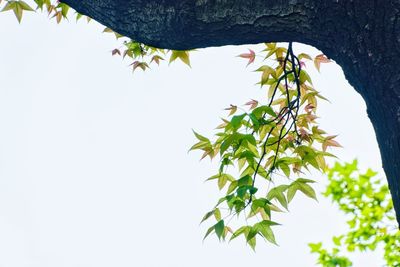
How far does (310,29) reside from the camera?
1502mm

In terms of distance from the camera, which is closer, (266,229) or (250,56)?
(266,229)

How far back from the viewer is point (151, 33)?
5.50 ft

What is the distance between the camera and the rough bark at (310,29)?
1379 mm

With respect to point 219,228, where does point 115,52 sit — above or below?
above

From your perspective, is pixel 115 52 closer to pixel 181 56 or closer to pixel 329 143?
pixel 181 56

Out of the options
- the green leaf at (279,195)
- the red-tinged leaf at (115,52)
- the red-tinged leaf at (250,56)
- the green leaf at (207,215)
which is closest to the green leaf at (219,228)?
the green leaf at (207,215)

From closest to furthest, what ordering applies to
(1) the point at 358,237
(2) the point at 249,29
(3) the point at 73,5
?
(2) the point at 249,29, (3) the point at 73,5, (1) the point at 358,237

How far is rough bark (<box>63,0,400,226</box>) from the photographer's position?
1379 millimetres

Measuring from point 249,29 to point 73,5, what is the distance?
24.7 inches

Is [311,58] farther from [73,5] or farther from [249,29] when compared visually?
[73,5]

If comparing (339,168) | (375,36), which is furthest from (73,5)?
(339,168)

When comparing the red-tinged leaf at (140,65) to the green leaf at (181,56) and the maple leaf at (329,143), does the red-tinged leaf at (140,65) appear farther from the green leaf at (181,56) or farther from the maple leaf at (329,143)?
the maple leaf at (329,143)

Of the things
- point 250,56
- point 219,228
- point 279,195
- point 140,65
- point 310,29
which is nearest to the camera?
point 310,29

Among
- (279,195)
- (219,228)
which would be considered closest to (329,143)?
(279,195)
